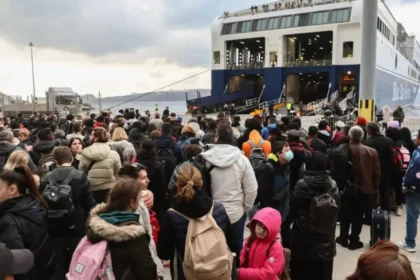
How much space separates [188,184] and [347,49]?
38176mm

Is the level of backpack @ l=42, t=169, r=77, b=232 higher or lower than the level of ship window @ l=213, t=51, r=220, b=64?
lower

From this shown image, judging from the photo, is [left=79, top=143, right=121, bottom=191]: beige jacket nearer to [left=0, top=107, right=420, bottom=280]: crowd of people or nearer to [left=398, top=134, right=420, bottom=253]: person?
[left=0, top=107, right=420, bottom=280]: crowd of people

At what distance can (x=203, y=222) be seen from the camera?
2713 millimetres

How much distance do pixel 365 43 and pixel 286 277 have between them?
10.8m

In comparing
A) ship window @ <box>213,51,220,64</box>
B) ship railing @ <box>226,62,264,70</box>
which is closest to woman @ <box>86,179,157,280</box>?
ship railing @ <box>226,62,264,70</box>

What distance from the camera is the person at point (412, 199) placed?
5082 mm

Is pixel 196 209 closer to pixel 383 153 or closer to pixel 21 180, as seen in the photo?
pixel 21 180

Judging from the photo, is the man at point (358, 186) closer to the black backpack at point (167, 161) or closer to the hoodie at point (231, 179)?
the hoodie at point (231, 179)

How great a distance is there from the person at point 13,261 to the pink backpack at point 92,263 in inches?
12.0

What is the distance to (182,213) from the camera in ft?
9.00

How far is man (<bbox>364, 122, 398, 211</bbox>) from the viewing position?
6.07 m

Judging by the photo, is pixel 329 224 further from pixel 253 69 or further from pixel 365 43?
pixel 253 69

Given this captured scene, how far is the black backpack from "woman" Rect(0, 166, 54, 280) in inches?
117

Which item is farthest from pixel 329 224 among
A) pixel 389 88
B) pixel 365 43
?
pixel 389 88
